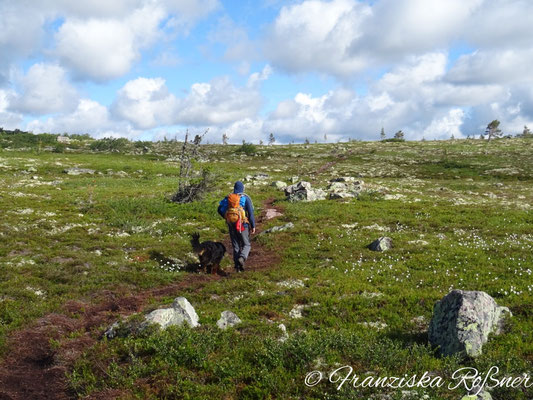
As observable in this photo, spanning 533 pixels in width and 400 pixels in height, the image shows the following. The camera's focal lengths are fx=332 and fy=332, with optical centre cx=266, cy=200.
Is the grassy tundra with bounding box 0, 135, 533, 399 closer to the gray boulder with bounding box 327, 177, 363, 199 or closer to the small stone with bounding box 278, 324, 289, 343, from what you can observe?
the small stone with bounding box 278, 324, 289, 343

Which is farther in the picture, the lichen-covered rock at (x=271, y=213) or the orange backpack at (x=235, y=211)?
the lichen-covered rock at (x=271, y=213)

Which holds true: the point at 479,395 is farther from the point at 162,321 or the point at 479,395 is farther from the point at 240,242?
the point at 240,242

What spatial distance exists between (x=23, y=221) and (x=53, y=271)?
1038 cm

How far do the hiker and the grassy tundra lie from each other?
1035 mm

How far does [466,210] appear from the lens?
26.3 meters

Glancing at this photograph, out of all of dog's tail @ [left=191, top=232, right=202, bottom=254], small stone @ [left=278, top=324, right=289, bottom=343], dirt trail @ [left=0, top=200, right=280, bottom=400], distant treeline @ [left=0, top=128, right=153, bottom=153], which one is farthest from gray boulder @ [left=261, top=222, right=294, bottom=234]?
distant treeline @ [left=0, top=128, right=153, bottom=153]

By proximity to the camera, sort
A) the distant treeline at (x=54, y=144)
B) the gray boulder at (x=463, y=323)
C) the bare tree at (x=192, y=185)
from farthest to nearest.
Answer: the distant treeline at (x=54, y=144) < the bare tree at (x=192, y=185) < the gray boulder at (x=463, y=323)

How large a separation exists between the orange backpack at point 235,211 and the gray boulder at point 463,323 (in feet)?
28.7

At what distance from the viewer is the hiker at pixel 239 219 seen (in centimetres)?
1474

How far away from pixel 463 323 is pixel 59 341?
402 inches

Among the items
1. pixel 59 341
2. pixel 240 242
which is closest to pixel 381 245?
pixel 240 242

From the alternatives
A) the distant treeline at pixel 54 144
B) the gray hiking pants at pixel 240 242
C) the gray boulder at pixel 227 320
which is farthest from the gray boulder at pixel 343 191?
the distant treeline at pixel 54 144

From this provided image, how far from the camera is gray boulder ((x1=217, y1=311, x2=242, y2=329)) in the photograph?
916 cm

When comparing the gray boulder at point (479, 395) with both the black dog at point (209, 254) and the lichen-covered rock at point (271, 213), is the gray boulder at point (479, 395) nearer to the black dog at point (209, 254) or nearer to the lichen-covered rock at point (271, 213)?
the black dog at point (209, 254)
